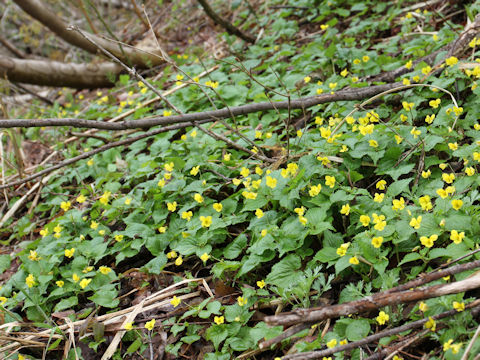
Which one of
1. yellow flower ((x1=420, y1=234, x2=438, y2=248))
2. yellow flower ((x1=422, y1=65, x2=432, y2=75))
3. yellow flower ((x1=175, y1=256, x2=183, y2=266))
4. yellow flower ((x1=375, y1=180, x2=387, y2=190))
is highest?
yellow flower ((x1=422, y1=65, x2=432, y2=75))

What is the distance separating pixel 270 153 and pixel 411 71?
1402 millimetres

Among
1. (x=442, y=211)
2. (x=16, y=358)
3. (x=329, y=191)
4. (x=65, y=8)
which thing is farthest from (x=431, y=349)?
(x=65, y=8)

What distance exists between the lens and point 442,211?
80.9 inches

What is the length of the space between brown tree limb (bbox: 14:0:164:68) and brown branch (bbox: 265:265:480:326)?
4614 millimetres

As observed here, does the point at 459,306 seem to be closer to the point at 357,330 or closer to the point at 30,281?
the point at 357,330

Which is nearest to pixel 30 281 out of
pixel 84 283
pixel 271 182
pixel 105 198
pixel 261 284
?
pixel 84 283

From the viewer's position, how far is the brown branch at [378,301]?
1.62m

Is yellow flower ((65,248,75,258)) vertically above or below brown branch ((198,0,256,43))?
below

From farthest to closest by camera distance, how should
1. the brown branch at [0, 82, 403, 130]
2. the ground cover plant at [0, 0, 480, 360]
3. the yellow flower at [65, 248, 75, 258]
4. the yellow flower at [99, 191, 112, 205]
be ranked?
the yellow flower at [99, 191, 112, 205] < the brown branch at [0, 82, 403, 130] < the yellow flower at [65, 248, 75, 258] < the ground cover plant at [0, 0, 480, 360]

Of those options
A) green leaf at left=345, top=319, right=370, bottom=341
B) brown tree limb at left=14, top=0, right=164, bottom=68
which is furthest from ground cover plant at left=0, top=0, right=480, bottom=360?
brown tree limb at left=14, top=0, right=164, bottom=68

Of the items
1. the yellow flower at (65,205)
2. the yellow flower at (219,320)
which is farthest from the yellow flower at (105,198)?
the yellow flower at (219,320)

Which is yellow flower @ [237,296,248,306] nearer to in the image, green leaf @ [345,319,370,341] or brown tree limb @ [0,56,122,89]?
green leaf @ [345,319,370,341]

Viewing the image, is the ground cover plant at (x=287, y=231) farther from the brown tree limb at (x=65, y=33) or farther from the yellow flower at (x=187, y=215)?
the brown tree limb at (x=65, y=33)

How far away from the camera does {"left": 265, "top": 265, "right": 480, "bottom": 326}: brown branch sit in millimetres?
1625
